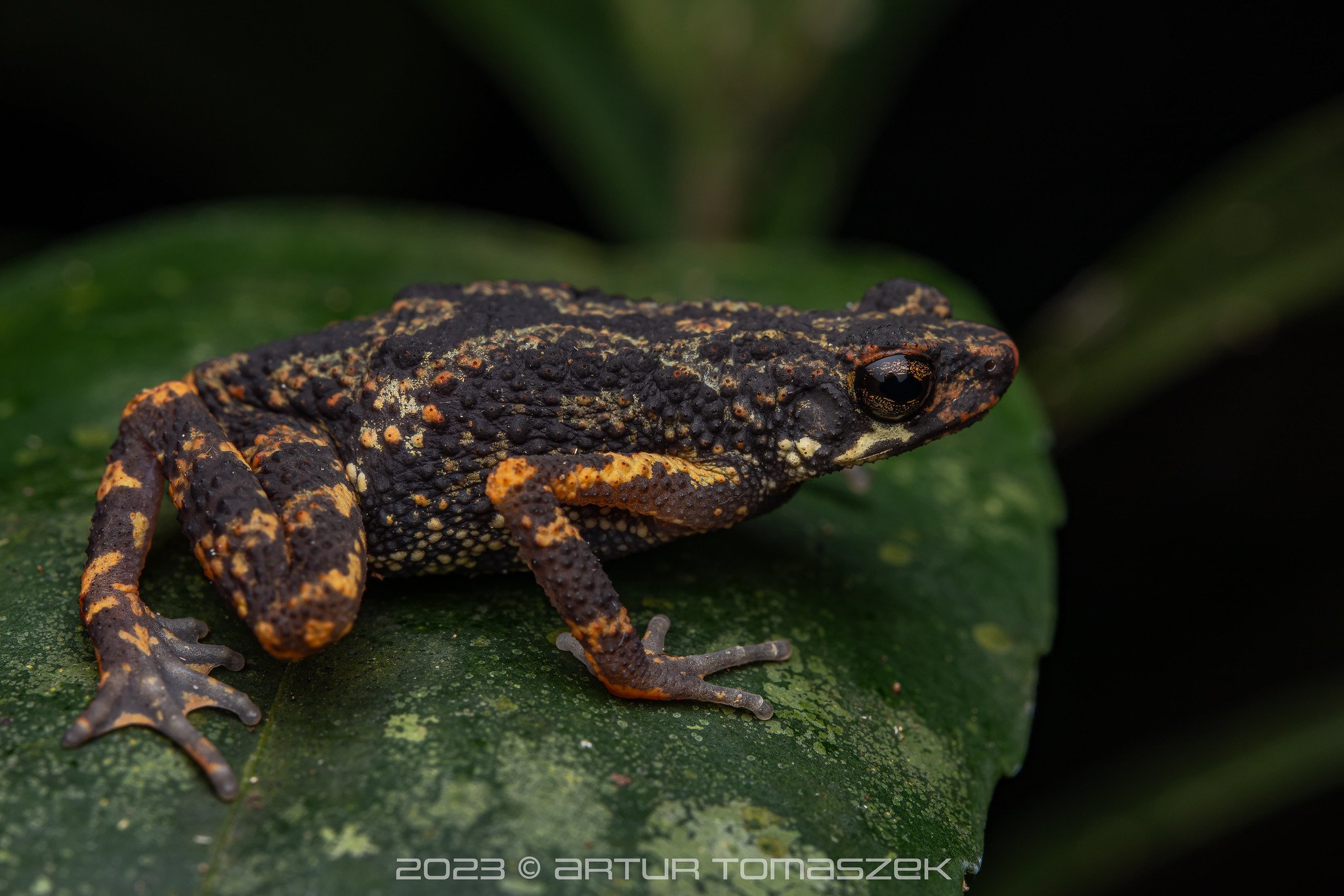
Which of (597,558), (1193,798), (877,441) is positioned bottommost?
(597,558)

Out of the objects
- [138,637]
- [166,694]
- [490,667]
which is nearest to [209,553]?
[138,637]

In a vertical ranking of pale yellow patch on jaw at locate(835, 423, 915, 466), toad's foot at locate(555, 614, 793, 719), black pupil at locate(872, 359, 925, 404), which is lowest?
→ toad's foot at locate(555, 614, 793, 719)

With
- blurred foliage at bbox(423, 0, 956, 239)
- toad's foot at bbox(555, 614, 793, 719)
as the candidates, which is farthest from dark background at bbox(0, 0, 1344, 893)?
toad's foot at bbox(555, 614, 793, 719)

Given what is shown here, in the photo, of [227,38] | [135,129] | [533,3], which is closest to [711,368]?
[533,3]

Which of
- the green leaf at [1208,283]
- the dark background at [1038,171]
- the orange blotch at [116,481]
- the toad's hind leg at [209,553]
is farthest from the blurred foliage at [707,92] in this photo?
the orange blotch at [116,481]

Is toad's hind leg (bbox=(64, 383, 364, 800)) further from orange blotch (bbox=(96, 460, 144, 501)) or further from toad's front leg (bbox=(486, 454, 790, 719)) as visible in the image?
toad's front leg (bbox=(486, 454, 790, 719))

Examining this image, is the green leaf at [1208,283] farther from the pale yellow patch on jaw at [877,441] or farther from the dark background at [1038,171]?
the pale yellow patch on jaw at [877,441]

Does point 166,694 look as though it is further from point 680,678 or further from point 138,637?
point 680,678

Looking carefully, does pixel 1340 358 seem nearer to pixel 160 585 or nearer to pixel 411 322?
pixel 411 322
